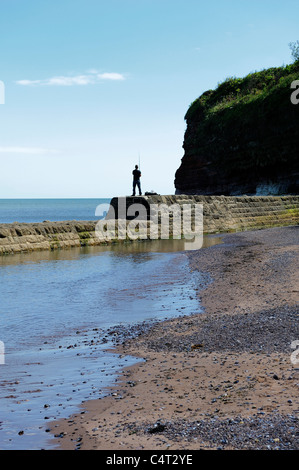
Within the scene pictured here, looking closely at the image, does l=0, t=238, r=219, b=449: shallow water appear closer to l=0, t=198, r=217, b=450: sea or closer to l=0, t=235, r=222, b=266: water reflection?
l=0, t=198, r=217, b=450: sea

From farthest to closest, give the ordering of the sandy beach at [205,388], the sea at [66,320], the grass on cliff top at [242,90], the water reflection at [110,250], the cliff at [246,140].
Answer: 1. the grass on cliff top at [242,90]
2. the cliff at [246,140]
3. the water reflection at [110,250]
4. the sea at [66,320]
5. the sandy beach at [205,388]

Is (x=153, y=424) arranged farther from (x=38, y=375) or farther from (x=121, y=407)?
(x=38, y=375)

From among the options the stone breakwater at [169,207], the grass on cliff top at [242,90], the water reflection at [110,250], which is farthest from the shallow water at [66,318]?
the grass on cliff top at [242,90]

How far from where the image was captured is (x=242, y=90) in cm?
5231

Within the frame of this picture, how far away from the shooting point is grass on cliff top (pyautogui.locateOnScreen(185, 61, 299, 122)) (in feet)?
152

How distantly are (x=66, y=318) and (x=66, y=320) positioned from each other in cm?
14

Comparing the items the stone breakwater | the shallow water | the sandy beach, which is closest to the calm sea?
the stone breakwater

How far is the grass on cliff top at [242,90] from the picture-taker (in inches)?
1827

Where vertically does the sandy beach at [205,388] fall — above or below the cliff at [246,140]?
below

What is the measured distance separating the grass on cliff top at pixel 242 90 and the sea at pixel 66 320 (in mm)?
35955

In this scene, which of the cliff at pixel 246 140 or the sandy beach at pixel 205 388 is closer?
the sandy beach at pixel 205 388

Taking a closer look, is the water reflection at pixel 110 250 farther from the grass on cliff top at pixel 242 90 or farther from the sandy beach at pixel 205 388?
the grass on cliff top at pixel 242 90

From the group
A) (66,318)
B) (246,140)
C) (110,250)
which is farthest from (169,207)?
(246,140)

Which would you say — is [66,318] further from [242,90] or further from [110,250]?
[242,90]
